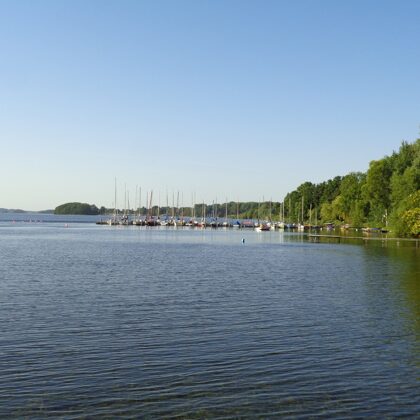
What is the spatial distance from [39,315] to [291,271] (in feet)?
117

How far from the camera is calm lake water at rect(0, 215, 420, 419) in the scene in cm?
1964

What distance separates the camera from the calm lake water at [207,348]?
773 inches

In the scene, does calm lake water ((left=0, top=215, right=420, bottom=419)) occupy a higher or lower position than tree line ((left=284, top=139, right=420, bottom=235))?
lower

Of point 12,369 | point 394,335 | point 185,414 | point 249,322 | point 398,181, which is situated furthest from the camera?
point 398,181

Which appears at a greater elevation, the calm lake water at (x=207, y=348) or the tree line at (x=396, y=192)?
the tree line at (x=396, y=192)

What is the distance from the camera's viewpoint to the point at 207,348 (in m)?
26.9

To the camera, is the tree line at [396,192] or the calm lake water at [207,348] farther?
the tree line at [396,192]

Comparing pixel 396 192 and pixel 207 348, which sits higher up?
pixel 396 192

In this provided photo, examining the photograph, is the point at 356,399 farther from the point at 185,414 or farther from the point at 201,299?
Result: the point at 201,299

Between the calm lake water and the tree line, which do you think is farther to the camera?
the tree line

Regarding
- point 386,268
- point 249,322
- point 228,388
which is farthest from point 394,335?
point 386,268

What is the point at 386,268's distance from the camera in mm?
66562

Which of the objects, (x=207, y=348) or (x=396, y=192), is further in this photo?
(x=396, y=192)

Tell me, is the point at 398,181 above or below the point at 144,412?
above
